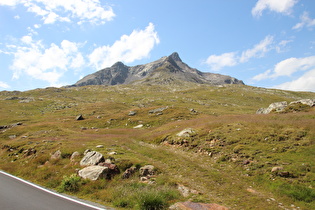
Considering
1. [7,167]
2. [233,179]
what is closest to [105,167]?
[233,179]

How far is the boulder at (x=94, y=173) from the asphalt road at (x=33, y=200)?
2.91m

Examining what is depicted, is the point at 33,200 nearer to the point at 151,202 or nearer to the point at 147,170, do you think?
the point at 151,202

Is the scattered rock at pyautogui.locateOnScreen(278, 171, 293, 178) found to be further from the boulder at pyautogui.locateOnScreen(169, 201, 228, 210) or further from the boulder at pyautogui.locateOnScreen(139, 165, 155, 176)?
the boulder at pyautogui.locateOnScreen(139, 165, 155, 176)

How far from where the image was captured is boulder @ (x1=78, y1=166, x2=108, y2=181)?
15.8 m

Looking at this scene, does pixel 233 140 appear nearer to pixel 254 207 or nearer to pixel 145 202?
pixel 254 207

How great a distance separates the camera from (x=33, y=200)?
1202 cm

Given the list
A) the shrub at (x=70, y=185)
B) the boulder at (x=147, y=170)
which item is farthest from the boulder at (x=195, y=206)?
the shrub at (x=70, y=185)

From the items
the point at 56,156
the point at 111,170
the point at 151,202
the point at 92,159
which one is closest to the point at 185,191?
the point at 151,202

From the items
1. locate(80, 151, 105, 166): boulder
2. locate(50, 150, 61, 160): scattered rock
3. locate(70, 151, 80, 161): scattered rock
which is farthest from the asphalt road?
locate(50, 150, 61, 160): scattered rock

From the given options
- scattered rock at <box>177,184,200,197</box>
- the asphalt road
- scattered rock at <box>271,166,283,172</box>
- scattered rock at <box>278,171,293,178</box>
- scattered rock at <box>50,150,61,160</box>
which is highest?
scattered rock at <box>271,166,283,172</box>

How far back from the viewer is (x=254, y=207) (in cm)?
1037

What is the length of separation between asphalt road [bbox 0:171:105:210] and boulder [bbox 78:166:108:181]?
2913 millimetres

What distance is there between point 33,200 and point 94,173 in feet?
16.2

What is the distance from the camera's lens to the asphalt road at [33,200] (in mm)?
10719
